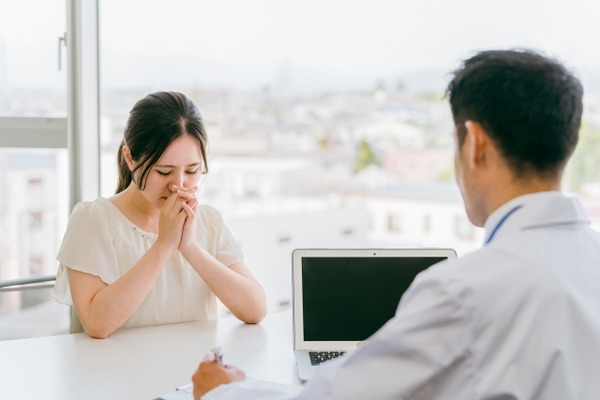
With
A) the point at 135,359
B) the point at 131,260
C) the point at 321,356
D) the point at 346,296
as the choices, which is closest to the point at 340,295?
the point at 346,296

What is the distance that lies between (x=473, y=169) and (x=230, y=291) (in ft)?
3.50

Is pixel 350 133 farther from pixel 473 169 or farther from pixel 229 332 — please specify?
pixel 473 169

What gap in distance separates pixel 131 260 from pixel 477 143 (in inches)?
48.7

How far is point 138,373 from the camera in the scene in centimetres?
170

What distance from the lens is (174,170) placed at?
208 centimetres

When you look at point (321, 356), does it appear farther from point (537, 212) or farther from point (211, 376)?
point (537, 212)

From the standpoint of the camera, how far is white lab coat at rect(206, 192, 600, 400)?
1011 millimetres

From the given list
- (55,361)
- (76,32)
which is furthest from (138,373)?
(76,32)

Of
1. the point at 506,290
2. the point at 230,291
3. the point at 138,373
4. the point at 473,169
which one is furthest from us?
the point at 230,291

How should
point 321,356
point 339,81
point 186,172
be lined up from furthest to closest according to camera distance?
point 339,81
point 186,172
point 321,356

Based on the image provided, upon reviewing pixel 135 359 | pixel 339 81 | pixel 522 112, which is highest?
pixel 339 81

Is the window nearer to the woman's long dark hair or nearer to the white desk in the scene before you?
the woman's long dark hair

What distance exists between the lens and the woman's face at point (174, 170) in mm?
2072

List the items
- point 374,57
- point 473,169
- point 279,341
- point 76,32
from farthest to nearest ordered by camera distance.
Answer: point 374,57 → point 76,32 → point 279,341 → point 473,169
